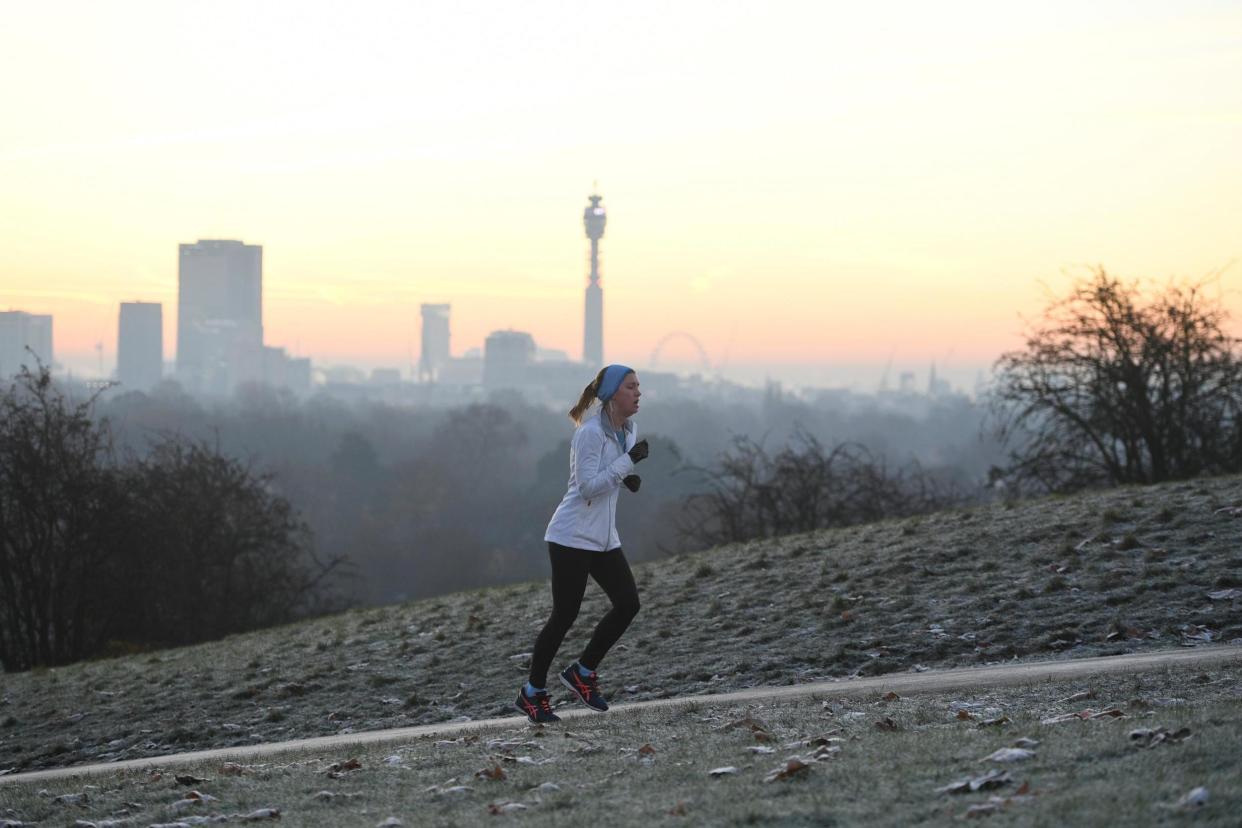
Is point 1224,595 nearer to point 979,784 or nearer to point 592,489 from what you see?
point 592,489

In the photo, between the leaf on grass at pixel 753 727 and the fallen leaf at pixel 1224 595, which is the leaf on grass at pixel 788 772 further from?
the fallen leaf at pixel 1224 595

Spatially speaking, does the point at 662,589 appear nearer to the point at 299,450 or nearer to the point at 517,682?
the point at 517,682

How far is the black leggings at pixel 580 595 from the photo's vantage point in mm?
8641

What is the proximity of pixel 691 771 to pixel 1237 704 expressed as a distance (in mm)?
2723

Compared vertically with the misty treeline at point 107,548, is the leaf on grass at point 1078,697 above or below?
above

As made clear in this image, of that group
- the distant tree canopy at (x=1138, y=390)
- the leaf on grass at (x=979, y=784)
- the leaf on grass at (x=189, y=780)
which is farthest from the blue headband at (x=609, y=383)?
the distant tree canopy at (x=1138, y=390)

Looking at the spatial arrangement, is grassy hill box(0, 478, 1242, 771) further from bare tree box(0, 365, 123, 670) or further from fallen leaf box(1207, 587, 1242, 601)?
bare tree box(0, 365, 123, 670)

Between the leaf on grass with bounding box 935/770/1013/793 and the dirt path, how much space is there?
355 cm

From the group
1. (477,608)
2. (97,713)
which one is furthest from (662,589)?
(97,713)

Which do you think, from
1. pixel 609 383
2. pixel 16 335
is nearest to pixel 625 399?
pixel 609 383

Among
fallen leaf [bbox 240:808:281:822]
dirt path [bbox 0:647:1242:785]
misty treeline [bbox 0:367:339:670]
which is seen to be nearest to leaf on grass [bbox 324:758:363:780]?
fallen leaf [bbox 240:808:281:822]

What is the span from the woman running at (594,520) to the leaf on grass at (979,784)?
306cm

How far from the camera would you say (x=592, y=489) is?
8.42 m

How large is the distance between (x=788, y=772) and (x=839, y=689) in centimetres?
361
